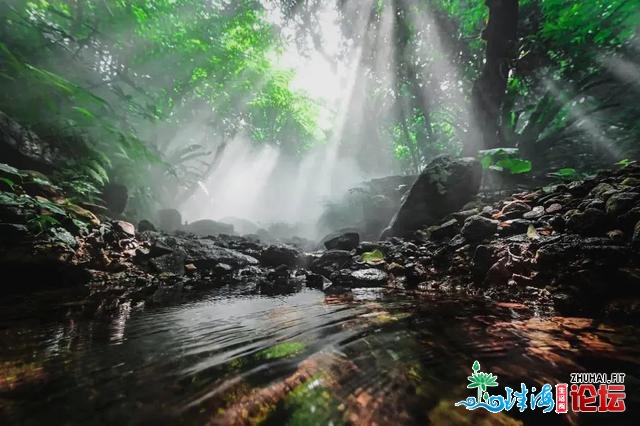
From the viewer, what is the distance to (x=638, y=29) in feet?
36.5

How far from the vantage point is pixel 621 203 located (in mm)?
3443

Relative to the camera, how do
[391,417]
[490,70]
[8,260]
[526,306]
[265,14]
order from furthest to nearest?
1. [265,14]
2. [490,70]
3. [8,260]
4. [526,306]
5. [391,417]

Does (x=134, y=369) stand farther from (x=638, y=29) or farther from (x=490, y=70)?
(x=638, y=29)

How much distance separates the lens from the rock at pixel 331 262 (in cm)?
673

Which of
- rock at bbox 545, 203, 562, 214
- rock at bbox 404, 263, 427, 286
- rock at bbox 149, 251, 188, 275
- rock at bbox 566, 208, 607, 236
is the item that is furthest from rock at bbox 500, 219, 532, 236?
rock at bbox 149, 251, 188, 275

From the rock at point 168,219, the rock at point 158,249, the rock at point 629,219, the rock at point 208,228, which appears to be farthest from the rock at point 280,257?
the rock at point 208,228

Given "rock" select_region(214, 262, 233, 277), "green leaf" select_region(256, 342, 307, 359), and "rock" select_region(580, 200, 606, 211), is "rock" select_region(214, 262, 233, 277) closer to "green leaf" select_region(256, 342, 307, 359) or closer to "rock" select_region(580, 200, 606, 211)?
"green leaf" select_region(256, 342, 307, 359)

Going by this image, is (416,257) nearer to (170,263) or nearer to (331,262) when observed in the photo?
(331,262)

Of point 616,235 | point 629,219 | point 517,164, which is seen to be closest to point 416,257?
point 616,235

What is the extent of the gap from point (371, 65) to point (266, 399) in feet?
59.7

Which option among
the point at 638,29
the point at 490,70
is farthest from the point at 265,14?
the point at 638,29

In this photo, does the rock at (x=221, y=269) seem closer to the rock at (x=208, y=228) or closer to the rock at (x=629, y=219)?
the rock at (x=629, y=219)

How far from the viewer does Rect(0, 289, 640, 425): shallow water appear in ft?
3.73

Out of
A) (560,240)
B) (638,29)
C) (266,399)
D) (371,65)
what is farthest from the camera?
(371,65)
